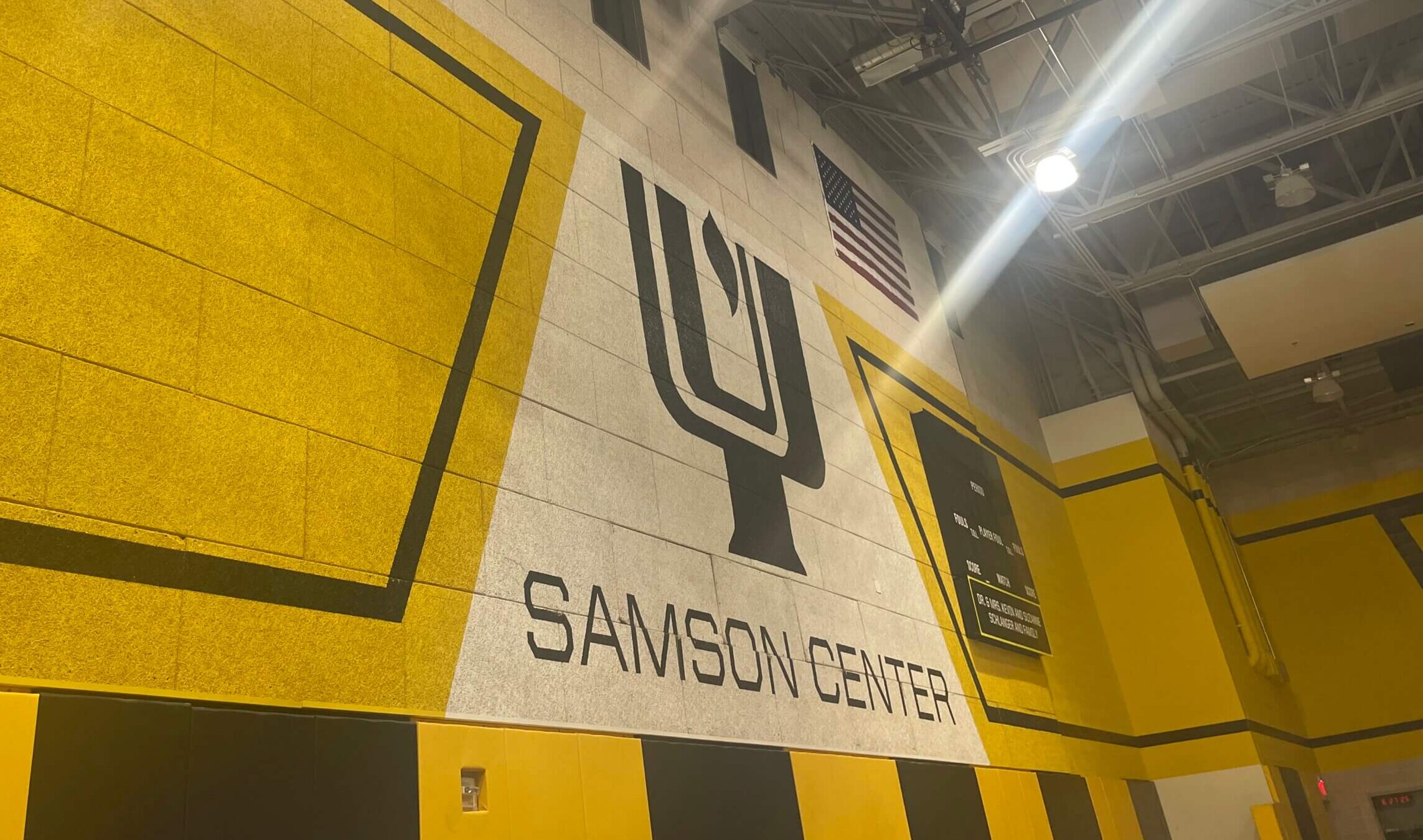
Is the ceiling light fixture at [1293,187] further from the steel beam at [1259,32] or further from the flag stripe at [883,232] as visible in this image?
the flag stripe at [883,232]

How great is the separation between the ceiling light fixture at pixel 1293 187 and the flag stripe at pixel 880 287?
2.60m

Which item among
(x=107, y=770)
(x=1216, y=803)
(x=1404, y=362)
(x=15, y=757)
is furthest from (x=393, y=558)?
(x=1404, y=362)

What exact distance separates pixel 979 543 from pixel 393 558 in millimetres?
4367

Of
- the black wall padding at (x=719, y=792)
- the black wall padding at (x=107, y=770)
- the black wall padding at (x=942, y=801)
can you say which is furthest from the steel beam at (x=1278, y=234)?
the black wall padding at (x=107, y=770)

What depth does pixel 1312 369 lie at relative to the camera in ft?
33.6

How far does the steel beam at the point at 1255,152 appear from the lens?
647cm

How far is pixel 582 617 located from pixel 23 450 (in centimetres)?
155

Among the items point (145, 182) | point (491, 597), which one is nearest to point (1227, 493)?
point (491, 597)

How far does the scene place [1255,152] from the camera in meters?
6.83

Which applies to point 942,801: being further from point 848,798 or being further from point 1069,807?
point 1069,807

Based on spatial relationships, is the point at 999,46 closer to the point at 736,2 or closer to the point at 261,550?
the point at 736,2

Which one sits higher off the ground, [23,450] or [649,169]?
[649,169]

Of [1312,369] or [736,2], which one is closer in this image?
[736,2]

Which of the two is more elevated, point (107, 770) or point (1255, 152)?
point (1255, 152)
